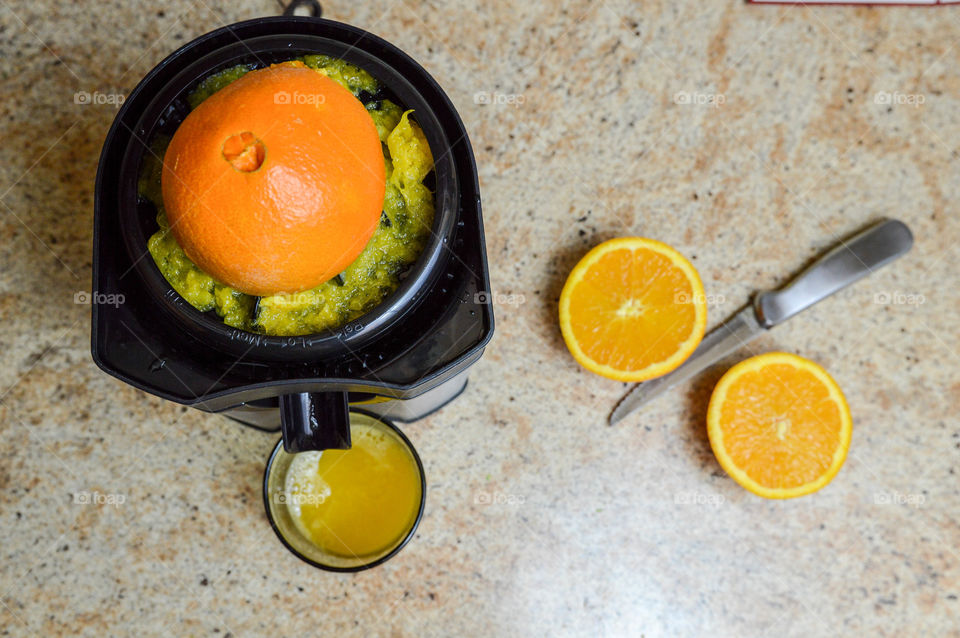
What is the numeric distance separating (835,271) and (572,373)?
1.37 feet

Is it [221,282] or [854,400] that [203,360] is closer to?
[221,282]

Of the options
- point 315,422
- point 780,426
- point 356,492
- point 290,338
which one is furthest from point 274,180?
point 780,426

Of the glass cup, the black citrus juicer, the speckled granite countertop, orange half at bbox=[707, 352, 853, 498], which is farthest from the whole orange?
orange half at bbox=[707, 352, 853, 498]

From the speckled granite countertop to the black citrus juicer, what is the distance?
36cm

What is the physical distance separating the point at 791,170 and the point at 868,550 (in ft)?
1.92

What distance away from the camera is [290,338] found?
656 mm

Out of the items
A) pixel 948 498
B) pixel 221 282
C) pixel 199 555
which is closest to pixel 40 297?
pixel 199 555

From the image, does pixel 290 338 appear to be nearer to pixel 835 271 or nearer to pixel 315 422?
pixel 315 422

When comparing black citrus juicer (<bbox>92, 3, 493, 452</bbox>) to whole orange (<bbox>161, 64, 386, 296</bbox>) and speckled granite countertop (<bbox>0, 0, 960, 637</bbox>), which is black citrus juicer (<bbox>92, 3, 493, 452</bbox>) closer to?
whole orange (<bbox>161, 64, 386, 296</bbox>)

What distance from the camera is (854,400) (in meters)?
1.12

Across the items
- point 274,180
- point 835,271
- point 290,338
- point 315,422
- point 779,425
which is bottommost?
point 779,425

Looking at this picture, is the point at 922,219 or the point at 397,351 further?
the point at 922,219

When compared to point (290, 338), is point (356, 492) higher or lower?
lower

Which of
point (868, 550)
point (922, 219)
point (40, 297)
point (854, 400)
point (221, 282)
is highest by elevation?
point (221, 282)
